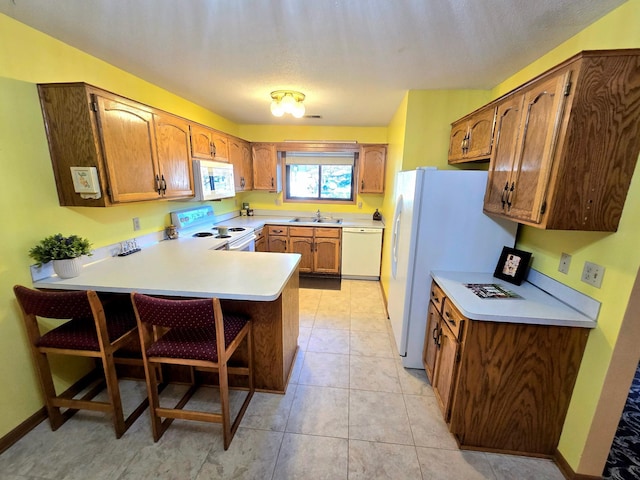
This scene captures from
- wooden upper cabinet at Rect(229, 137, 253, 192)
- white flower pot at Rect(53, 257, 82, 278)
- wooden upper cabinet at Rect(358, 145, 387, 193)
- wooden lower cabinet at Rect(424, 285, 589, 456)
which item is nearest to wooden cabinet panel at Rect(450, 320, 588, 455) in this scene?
wooden lower cabinet at Rect(424, 285, 589, 456)

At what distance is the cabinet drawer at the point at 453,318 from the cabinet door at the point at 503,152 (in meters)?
0.69

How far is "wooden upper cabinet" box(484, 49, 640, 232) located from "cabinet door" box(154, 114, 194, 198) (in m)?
2.61

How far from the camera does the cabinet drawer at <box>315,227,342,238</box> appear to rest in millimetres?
4082

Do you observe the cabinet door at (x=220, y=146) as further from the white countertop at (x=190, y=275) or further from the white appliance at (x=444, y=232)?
the white appliance at (x=444, y=232)

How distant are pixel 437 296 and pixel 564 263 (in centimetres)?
74

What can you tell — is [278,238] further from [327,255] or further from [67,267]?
[67,267]

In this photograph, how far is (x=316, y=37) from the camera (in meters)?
1.64

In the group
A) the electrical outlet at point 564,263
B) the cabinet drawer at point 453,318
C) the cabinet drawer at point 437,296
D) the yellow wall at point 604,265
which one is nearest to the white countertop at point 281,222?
the cabinet drawer at point 437,296

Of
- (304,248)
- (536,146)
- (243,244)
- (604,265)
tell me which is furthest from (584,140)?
(304,248)

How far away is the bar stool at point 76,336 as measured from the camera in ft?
4.59

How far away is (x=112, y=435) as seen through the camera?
1.61m

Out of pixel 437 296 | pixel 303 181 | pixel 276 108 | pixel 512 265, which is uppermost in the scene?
pixel 276 108

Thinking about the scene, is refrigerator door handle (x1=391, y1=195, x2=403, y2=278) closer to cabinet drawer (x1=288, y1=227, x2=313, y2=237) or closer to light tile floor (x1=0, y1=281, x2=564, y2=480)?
light tile floor (x1=0, y1=281, x2=564, y2=480)

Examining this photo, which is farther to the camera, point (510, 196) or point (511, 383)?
point (510, 196)
